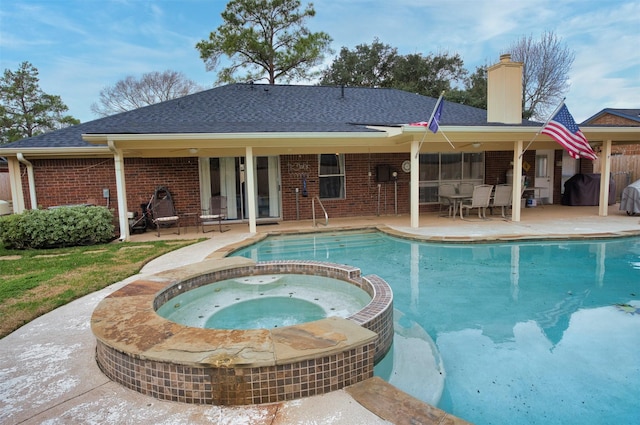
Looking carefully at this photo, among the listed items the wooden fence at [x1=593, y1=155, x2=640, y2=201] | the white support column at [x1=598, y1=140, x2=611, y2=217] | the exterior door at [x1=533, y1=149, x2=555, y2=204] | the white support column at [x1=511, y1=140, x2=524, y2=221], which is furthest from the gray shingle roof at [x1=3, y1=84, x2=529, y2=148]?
the wooden fence at [x1=593, y1=155, x2=640, y2=201]

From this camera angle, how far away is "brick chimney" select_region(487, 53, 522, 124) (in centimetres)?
1042

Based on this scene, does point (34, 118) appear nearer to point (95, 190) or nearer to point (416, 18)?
point (95, 190)

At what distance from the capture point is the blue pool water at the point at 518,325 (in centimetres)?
279

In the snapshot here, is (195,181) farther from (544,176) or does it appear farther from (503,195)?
(544,176)

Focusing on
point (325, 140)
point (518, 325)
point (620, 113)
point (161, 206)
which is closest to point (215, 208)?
point (161, 206)

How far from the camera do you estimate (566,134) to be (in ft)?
26.0

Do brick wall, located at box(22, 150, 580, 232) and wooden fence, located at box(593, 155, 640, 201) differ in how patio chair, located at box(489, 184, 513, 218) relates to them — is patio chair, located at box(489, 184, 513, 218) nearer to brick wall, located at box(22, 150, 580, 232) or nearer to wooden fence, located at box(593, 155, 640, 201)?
brick wall, located at box(22, 150, 580, 232)

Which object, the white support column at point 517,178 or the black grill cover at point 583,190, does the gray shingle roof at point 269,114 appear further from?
the black grill cover at point 583,190

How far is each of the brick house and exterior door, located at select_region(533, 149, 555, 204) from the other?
0.04m

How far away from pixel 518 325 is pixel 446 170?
881 cm

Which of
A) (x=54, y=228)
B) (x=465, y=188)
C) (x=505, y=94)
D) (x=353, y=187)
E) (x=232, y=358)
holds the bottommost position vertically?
(x=232, y=358)

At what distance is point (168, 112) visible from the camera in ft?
33.9

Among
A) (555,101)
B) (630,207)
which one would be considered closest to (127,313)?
(630,207)

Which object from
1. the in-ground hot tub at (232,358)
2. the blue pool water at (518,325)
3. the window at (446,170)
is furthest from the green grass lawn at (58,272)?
the window at (446,170)
